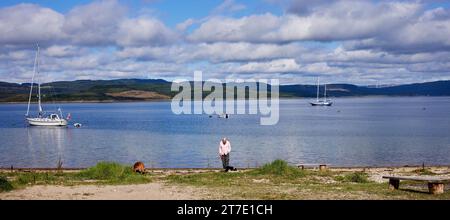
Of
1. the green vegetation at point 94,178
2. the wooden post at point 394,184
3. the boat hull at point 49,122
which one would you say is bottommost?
the boat hull at point 49,122

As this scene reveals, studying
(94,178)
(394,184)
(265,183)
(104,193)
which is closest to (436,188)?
(394,184)

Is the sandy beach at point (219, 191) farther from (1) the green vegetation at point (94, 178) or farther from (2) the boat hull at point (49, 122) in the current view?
(2) the boat hull at point (49, 122)

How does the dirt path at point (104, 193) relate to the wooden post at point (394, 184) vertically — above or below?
below

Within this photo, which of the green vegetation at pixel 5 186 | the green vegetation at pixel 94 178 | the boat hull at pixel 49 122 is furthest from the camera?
the boat hull at pixel 49 122

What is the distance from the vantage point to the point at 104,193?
1675 centimetres

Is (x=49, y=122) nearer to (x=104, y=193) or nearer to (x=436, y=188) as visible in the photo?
(x=104, y=193)

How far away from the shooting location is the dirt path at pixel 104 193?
15641mm

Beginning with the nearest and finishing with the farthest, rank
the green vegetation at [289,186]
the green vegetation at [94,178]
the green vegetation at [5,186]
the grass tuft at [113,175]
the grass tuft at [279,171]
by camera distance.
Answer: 1. the green vegetation at [289,186]
2. the green vegetation at [5,186]
3. the green vegetation at [94,178]
4. the grass tuft at [113,175]
5. the grass tuft at [279,171]

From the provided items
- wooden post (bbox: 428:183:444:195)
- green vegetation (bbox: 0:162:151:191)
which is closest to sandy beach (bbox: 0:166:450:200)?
wooden post (bbox: 428:183:444:195)

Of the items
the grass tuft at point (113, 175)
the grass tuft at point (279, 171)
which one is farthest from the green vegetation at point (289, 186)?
the grass tuft at point (113, 175)

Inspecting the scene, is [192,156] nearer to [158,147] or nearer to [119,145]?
[158,147]
